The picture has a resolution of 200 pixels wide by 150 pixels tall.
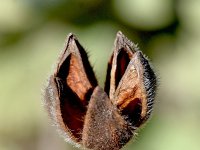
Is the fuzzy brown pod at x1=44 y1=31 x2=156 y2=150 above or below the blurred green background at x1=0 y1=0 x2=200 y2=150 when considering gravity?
below

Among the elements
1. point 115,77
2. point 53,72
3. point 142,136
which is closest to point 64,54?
point 53,72

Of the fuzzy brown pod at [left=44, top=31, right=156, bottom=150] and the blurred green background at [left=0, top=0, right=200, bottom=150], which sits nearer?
the fuzzy brown pod at [left=44, top=31, right=156, bottom=150]

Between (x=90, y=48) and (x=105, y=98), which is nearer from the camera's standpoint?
(x=105, y=98)

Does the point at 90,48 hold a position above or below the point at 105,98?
above

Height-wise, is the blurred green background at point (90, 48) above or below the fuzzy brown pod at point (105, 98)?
above
